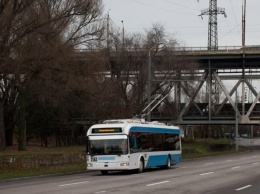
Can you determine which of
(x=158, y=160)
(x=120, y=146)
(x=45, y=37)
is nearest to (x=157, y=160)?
(x=158, y=160)

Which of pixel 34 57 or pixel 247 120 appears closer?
pixel 34 57

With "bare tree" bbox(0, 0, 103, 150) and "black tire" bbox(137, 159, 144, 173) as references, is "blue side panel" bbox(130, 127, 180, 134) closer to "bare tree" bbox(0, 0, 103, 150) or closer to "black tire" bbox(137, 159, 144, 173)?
"black tire" bbox(137, 159, 144, 173)

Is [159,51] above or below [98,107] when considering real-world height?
above

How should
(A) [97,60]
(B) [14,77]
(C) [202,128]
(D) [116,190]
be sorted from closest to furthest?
(D) [116,190] < (B) [14,77] < (A) [97,60] < (C) [202,128]

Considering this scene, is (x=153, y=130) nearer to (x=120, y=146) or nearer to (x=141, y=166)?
(x=141, y=166)

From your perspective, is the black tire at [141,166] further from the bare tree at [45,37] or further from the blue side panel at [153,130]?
the bare tree at [45,37]

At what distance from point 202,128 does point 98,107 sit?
7057 cm

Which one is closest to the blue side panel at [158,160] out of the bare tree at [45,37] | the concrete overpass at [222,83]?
the bare tree at [45,37]

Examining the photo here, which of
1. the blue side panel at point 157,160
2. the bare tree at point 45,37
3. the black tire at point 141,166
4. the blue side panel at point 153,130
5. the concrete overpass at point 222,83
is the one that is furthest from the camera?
the concrete overpass at point 222,83

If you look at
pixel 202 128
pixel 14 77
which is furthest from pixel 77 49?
pixel 202 128

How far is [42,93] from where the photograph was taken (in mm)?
41000

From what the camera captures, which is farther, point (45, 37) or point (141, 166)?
point (45, 37)

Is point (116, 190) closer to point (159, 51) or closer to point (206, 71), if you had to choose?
point (159, 51)

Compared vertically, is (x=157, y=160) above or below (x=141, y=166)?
above
